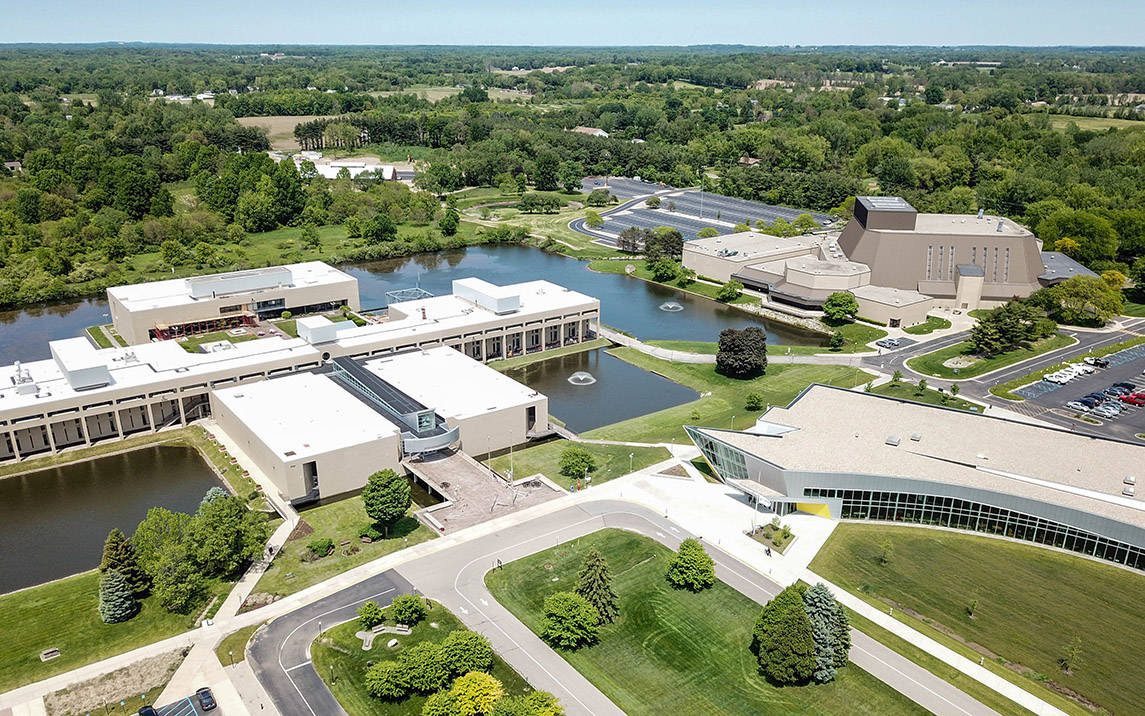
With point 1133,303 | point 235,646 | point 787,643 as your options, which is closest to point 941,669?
point 787,643

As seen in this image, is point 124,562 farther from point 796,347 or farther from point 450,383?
point 796,347

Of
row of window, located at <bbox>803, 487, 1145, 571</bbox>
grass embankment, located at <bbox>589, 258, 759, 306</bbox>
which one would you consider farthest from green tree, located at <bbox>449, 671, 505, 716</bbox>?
grass embankment, located at <bbox>589, 258, 759, 306</bbox>

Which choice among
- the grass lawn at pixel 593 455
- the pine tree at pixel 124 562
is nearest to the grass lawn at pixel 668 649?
the grass lawn at pixel 593 455

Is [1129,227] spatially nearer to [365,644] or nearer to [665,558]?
[665,558]

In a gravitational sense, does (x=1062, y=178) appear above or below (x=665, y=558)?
above

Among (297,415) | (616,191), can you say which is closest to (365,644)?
(297,415)

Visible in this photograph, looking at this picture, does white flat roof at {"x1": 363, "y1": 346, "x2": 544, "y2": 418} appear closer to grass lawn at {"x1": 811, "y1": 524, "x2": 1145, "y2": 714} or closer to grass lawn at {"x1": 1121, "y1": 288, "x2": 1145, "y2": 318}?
grass lawn at {"x1": 811, "y1": 524, "x2": 1145, "y2": 714}
